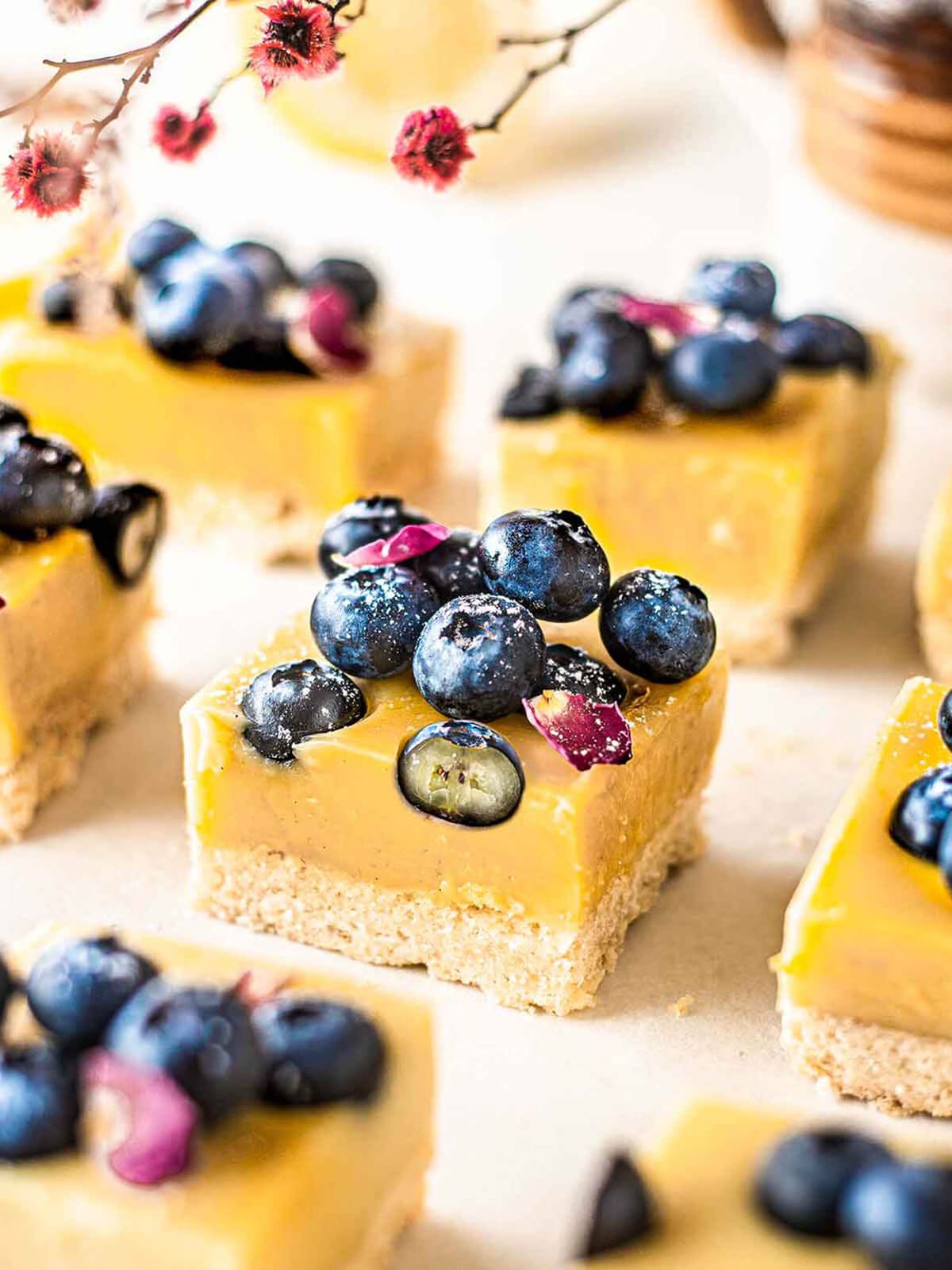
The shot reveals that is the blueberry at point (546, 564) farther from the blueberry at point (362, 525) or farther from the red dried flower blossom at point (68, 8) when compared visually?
the red dried flower blossom at point (68, 8)

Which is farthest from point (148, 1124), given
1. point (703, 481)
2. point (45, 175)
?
point (703, 481)

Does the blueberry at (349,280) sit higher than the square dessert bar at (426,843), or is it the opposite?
the blueberry at (349,280)

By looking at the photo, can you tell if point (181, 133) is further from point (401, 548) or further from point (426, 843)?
point (426, 843)

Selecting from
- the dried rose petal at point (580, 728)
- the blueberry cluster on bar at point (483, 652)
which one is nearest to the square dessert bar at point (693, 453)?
the blueberry cluster on bar at point (483, 652)

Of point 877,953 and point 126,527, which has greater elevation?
point 126,527

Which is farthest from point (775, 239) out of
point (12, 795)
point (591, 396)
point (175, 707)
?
point (12, 795)

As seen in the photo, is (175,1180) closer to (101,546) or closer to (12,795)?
(12,795)

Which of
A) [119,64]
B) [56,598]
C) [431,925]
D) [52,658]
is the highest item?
[119,64]
